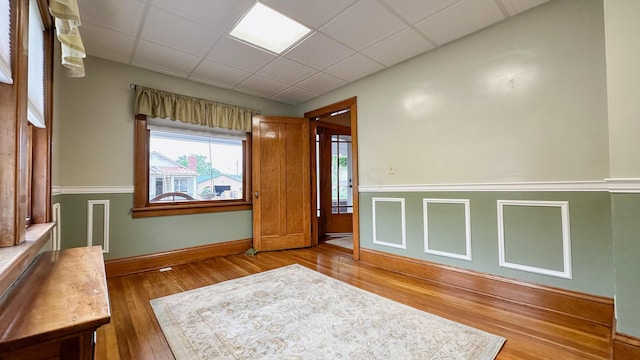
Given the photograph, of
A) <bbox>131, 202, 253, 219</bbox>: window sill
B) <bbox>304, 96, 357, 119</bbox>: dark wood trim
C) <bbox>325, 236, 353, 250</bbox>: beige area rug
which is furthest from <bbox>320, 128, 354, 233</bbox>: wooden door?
<bbox>131, 202, 253, 219</bbox>: window sill

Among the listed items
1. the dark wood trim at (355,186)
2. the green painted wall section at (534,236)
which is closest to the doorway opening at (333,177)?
the dark wood trim at (355,186)

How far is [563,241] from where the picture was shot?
187 cm

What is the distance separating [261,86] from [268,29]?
128cm

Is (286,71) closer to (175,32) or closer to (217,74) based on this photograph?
(217,74)

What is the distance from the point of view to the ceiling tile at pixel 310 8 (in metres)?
1.91

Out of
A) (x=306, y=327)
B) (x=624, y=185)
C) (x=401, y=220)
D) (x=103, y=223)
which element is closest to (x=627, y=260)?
(x=624, y=185)

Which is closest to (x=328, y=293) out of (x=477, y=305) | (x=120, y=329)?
(x=477, y=305)

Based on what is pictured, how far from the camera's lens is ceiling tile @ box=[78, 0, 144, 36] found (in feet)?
6.20

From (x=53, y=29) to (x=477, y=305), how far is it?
3744mm

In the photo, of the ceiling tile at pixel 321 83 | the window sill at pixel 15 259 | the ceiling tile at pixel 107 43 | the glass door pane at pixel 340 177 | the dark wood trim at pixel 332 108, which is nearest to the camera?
the window sill at pixel 15 259

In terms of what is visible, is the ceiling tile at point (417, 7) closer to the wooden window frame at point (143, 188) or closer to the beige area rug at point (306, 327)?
the beige area rug at point (306, 327)

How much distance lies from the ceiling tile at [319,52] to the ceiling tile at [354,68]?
0.10m

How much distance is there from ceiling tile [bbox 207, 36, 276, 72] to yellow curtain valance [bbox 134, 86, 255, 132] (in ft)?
2.40

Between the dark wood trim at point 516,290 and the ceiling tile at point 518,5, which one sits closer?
the dark wood trim at point 516,290
